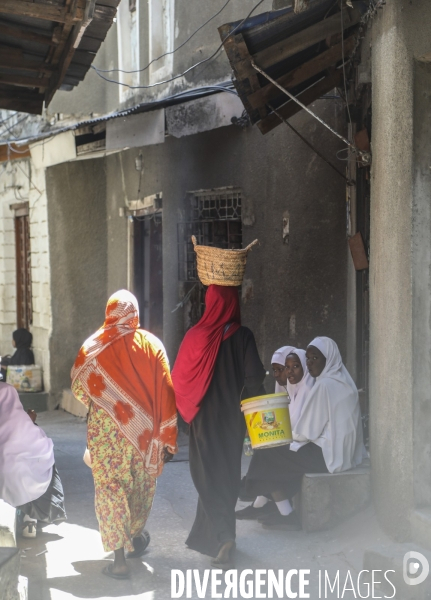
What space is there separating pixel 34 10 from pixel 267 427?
2.90m

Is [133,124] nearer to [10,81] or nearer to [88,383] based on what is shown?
[10,81]

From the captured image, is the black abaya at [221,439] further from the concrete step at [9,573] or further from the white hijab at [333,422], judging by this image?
the concrete step at [9,573]

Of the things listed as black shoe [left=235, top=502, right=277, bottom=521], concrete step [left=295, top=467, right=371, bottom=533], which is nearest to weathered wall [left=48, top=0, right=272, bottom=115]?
black shoe [left=235, top=502, right=277, bottom=521]

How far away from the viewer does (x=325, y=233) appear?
24.4 feet

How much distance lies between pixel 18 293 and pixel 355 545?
939cm

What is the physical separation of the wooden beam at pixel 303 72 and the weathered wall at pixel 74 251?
530 cm

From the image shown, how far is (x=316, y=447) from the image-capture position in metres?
5.45

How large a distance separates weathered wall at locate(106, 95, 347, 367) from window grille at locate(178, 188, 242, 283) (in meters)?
0.13

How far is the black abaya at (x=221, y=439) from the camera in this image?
16.1 feet

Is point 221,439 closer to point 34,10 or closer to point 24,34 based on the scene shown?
point 34,10

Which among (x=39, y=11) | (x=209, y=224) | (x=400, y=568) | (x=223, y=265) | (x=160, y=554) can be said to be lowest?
(x=160, y=554)

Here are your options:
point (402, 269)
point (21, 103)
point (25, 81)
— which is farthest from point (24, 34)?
point (402, 269)

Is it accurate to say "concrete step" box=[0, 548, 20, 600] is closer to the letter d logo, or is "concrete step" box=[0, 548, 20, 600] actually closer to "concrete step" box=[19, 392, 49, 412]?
the letter d logo

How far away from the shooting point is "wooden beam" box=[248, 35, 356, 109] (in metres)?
6.03
